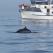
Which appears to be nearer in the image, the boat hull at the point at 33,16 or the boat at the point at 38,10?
the boat hull at the point at 33,16

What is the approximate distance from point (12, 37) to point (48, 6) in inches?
1468

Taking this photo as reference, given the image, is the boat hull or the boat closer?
the boat hull

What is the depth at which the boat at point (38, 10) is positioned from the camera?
72.6m

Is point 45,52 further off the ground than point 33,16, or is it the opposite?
point 45,52

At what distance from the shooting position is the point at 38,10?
243 feet

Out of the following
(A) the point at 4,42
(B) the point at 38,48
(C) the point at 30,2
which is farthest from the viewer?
(C) the point at 30,2

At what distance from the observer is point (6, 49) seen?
1169 inches

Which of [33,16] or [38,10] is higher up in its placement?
[38,10]

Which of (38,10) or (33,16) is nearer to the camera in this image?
(33,16)

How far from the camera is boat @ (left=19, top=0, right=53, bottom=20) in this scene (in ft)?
238

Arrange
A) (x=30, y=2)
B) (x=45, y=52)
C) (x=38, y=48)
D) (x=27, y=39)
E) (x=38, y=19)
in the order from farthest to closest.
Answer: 1. (x=30, y=2)
2. (x=38, y=19)
3. (x=27, y=39)
4. (x=38, y=48)
5. (x=45, y=52)

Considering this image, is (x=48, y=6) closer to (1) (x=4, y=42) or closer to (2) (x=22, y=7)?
(2) (x=22, y=7)

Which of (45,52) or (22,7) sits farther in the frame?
(22,7)

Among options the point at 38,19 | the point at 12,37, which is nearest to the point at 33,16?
the point at 38,19
